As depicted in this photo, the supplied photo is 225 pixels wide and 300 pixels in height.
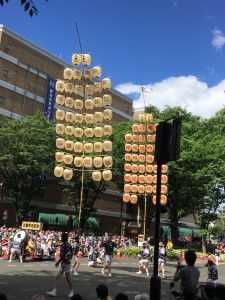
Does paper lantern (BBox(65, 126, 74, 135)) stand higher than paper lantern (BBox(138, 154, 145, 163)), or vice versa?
paper lantern (BBox(65, 126, 74, 135))

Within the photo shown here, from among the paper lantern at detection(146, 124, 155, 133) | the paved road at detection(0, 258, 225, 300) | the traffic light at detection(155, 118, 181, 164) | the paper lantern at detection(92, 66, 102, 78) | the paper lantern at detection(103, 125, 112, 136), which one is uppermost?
the paper lantern at detection(92, 66, 102, 78)

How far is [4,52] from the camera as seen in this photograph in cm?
5166

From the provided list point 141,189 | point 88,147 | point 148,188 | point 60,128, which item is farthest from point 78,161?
point 148,188

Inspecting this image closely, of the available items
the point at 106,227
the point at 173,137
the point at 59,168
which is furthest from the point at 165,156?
the point at 106,227

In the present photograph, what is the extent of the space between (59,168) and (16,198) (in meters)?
14.4

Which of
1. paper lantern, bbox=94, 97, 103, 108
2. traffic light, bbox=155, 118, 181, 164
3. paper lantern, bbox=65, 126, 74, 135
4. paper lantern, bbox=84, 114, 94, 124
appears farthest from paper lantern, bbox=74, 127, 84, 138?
traffic light, bbox=155, 118, 181, 164

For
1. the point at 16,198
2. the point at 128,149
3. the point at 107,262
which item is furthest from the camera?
the point at 16,198

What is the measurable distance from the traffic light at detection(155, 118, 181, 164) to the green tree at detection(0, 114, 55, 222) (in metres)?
34.0

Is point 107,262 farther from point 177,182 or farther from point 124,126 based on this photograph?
point 124,126

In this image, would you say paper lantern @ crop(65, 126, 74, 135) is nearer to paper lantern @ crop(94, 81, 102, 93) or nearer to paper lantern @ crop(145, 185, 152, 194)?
paper lantern @ crop(94, 81, 102, 93)

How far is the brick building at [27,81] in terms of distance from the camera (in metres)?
51.5

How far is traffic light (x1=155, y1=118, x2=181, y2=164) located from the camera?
7234 millimetres

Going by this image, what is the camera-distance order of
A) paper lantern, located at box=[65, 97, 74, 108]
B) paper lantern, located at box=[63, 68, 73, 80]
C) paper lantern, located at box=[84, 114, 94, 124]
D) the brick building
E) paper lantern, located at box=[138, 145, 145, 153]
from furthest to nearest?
the brick building → paper lantern, located at box=[138, 145, 145, 153] → paper lantern, located at box=[84, 114, 94, 124] → paper lantern, located at box=[65, 97, 74, 108] → paper lantern, located at box=[63, 68, 73, 80]

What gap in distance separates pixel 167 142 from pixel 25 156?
34.6 metres
